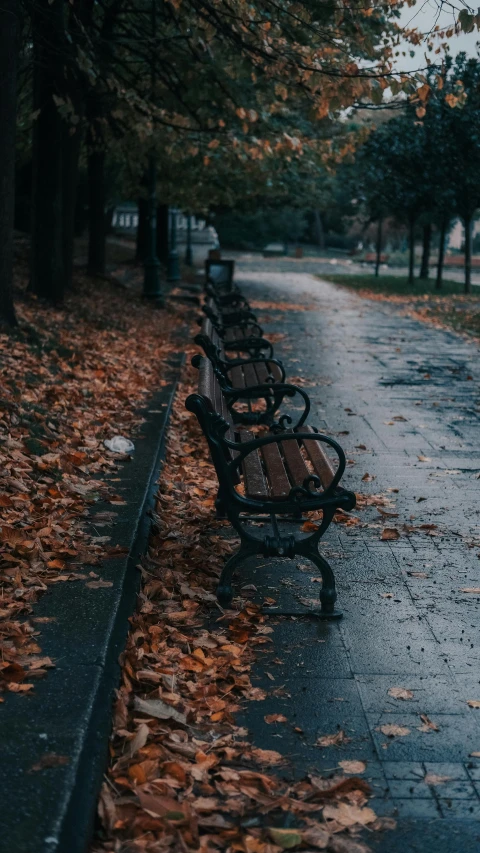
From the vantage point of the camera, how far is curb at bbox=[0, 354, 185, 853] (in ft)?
9.41

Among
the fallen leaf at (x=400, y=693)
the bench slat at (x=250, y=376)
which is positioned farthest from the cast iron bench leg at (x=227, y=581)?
the bench slat at (x=250, y=376)

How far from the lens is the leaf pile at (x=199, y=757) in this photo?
3119 mm

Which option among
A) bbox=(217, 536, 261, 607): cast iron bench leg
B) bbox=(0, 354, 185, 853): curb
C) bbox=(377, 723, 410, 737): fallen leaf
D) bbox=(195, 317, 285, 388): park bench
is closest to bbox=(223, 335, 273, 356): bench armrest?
bbox=(195, 317, 285, 388): park bench

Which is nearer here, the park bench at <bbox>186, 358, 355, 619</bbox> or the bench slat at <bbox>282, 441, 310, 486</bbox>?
the park bench at <bbox>186, 358, 355, 619</bbox>

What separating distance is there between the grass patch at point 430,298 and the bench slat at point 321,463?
13.7 meters

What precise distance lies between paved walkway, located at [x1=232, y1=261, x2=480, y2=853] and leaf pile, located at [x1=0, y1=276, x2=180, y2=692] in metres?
0.97

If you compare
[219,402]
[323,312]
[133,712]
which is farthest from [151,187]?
[133,712]

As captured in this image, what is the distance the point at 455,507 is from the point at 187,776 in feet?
12.6

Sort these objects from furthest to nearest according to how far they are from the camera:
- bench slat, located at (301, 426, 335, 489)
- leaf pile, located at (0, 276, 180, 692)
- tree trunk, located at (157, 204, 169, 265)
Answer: tree trunk, located at (157, 204, 169, 265), bench slat, located at (301, 426, 335, 489), leaf pile, located at (0, 276, 180, 692)

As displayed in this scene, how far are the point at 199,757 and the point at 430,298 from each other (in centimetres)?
2909

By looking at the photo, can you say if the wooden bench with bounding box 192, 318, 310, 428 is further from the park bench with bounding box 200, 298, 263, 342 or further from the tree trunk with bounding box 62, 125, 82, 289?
the tree trunk with bounding box 62, 125, 82, 289

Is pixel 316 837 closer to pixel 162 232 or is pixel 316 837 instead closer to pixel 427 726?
pixel 427 726

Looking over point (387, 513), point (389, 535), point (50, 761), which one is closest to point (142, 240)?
point (387, 513)

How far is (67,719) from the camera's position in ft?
11.3
